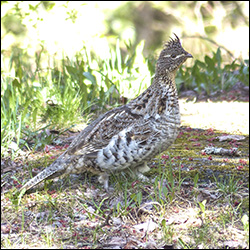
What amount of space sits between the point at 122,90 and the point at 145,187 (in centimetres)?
245

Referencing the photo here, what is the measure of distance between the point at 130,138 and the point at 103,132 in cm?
28

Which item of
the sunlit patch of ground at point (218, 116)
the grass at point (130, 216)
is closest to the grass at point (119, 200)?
the grass at point (130, 216)

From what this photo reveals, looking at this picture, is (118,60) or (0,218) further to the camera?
(118,60)

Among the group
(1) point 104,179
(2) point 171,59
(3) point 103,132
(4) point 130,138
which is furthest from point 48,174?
(2) point 171,59

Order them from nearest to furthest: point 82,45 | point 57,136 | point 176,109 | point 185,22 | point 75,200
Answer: point 75,200 < point 176,109 < point 57,136 < point 82,45 < point 185,22

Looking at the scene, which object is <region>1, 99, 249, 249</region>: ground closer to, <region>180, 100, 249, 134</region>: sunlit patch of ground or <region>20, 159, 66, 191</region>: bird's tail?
<region>20, 159, 66, 191</region>: bird's tail

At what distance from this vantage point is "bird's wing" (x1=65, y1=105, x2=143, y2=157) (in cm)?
397

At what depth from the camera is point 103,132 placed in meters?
4.03

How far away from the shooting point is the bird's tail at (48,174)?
3.83 meters

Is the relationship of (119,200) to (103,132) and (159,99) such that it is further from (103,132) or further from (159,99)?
(159,99)

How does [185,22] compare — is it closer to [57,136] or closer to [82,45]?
[82,45]

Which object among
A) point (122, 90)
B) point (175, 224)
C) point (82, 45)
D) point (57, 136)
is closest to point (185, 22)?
point (82, 45)

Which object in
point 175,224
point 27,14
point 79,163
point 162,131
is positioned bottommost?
point 175,224

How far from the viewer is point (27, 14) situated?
21.6ft
